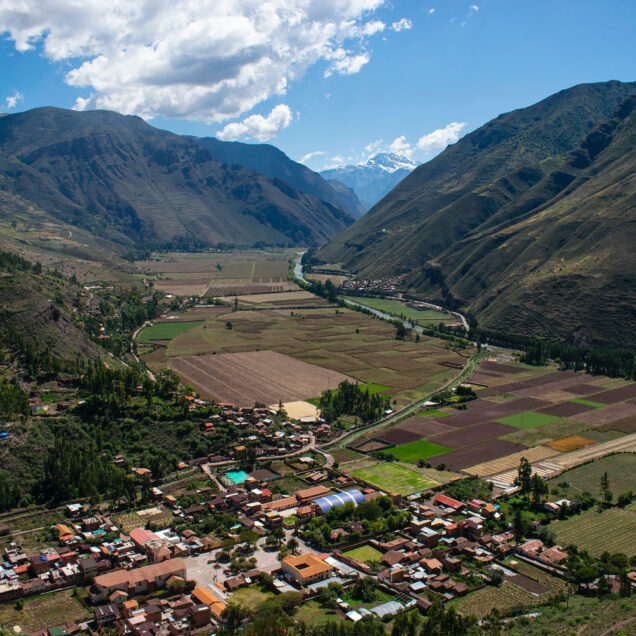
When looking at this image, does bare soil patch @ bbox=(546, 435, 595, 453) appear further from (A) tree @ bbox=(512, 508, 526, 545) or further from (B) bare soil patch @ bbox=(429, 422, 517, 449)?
(A) tree @ bbox=(512, 508, 526, 545)

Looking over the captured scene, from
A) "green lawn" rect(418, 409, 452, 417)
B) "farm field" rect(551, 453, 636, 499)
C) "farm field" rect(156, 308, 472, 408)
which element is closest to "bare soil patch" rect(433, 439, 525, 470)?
"farm field" rect(551, 453, 636, 499)

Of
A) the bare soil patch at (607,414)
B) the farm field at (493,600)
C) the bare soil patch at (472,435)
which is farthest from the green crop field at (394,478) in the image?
the bare soil patch at (607,414)

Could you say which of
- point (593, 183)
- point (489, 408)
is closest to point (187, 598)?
point (489, 408)

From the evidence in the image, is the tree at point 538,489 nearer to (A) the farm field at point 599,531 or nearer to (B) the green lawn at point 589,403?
(A) the farm field at point 599,531

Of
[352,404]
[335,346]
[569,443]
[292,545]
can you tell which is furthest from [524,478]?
[335,346]

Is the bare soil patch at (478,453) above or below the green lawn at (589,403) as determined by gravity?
below

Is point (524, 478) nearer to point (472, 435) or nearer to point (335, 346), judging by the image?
point (472, 435)
